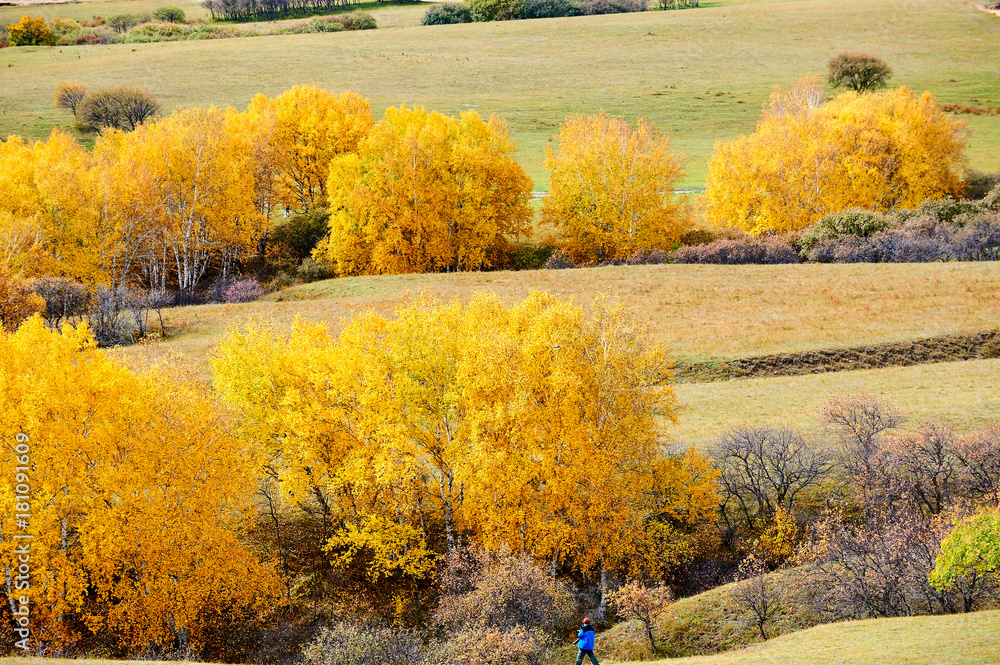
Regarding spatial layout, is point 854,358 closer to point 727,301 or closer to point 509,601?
point 727,301

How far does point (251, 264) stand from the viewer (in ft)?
270

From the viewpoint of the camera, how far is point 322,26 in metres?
168

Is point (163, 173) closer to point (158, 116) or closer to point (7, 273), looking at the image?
point (7, 273)

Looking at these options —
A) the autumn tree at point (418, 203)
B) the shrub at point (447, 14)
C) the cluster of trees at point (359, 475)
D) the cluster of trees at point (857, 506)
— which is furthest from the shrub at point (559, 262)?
the shrub at point (447, 14)

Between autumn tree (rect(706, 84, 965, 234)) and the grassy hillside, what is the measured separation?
17989mm

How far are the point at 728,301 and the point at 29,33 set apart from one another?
146 meters

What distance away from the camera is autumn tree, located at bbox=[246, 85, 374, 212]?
288 ft

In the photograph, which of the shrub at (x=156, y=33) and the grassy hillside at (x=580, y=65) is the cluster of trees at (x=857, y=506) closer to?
the grassy hillside at (x=580, y=65)

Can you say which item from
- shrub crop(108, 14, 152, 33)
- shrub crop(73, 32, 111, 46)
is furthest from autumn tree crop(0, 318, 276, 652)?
shrub crop(108, 14, 152, 33)

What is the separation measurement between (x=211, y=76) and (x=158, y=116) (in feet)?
76.8

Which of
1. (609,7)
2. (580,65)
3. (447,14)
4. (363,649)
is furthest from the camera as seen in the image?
(609,7)

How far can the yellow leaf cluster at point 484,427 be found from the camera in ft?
109

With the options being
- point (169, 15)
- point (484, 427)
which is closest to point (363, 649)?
point (484, 427)

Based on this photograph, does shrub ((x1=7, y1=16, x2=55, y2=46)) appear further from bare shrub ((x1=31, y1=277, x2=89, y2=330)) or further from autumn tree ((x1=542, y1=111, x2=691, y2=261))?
autumn tree ((x1=542, y1=111, x2=691, y2=261))
